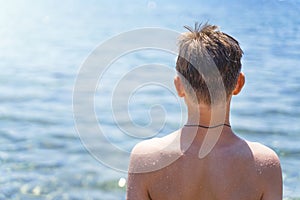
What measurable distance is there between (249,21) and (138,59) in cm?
1060

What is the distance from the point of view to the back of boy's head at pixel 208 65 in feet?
8.92

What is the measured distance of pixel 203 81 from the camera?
273cm

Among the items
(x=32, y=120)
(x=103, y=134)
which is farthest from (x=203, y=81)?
(x=32, y=120)

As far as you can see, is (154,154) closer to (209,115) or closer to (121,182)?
(209,115)

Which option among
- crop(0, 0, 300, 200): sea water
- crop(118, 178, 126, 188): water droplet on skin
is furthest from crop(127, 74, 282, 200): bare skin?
crop(118, 178, 126, 188): water droplet on skin

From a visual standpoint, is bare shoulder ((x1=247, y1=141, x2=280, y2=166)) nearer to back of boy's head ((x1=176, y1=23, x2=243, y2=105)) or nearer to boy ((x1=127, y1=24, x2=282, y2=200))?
boy ((x1=127, y1=24, x2=282, y2=200))

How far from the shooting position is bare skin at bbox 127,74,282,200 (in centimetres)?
274

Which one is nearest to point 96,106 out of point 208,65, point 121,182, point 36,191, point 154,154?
point 121,182

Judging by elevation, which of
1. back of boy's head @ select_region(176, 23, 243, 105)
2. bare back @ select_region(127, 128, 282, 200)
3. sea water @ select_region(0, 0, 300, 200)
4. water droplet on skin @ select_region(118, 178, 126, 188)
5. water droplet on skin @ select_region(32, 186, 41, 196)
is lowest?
water droplet on skin @ select_region(118, 178, 126, 188)

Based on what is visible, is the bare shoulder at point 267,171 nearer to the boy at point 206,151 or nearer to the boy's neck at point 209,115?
the boy at point 206,151

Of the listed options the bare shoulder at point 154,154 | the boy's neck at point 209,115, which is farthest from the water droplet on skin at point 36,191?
the boy's neck at point 209,115

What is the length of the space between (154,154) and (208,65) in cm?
48

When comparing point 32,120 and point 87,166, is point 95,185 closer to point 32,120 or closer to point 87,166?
point 87,166

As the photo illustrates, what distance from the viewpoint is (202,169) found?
2730 mm
